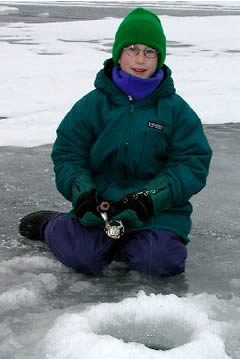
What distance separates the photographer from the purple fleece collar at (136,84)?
2.72 m

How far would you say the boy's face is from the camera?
272cm

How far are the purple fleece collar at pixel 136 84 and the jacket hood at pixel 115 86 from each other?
2cm

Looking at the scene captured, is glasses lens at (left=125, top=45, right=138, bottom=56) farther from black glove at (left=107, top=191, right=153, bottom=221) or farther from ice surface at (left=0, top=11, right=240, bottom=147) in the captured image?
ice surface at (left=0, top=11, right=240, bottom=147)

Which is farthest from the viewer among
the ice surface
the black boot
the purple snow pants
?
the ice surface

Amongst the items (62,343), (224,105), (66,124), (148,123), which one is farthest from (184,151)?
(224,105)

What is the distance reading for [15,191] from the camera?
143 inches

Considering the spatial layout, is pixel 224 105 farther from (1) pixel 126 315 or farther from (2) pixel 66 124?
(1) pixel 126 315

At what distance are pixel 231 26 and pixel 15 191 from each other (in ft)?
52.0

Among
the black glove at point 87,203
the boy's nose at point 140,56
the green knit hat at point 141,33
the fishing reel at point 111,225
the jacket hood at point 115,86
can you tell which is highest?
the green knit hat at point 141,33

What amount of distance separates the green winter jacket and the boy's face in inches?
3.6

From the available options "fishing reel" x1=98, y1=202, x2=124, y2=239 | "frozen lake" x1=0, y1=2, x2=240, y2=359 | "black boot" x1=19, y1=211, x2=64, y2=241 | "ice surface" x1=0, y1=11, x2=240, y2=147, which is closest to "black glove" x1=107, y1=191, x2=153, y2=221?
"fishing reel" x1=98, y1=202, x2=124, y2=239

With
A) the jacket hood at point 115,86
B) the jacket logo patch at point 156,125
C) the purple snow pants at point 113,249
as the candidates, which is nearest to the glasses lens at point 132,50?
the jacket hood at point 115,86

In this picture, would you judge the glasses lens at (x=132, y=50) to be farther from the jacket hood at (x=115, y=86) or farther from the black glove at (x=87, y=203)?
the black glove at (x=87, y=203)

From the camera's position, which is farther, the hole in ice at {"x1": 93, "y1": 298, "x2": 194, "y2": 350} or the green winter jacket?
the green winter jacket
